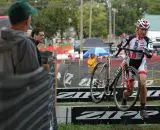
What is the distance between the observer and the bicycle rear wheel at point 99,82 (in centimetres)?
1123

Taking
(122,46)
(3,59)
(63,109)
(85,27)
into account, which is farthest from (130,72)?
(85,27)

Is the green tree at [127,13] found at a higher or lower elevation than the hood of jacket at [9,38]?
lower

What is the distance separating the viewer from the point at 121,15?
342ft

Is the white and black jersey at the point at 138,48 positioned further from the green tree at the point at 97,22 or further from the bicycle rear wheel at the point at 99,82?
the green tree at the point at 97,22

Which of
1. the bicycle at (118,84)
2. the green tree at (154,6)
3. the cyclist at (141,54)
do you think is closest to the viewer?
the cyclist at (141,54)

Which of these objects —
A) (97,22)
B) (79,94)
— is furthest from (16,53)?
(97,22)

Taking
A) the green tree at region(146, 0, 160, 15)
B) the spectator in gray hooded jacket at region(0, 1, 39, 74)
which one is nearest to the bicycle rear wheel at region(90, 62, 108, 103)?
the spectator in gray hooded jacket at region(0, 1, 39, 74)

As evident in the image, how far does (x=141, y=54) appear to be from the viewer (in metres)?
9.62

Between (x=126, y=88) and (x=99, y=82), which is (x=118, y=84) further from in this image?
(x=99, y=82)

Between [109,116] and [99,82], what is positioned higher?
[109,116]

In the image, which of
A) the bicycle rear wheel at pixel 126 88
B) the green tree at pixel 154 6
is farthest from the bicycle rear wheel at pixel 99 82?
the green tree at pixel 154 6

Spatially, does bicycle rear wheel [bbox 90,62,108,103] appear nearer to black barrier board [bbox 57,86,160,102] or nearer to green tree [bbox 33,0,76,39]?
black barrier board [bbox 57,86,160,102]

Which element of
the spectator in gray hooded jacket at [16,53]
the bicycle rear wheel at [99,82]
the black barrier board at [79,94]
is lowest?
the black barrier board at [79,94]

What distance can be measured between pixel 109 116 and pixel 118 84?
4.09 feet
